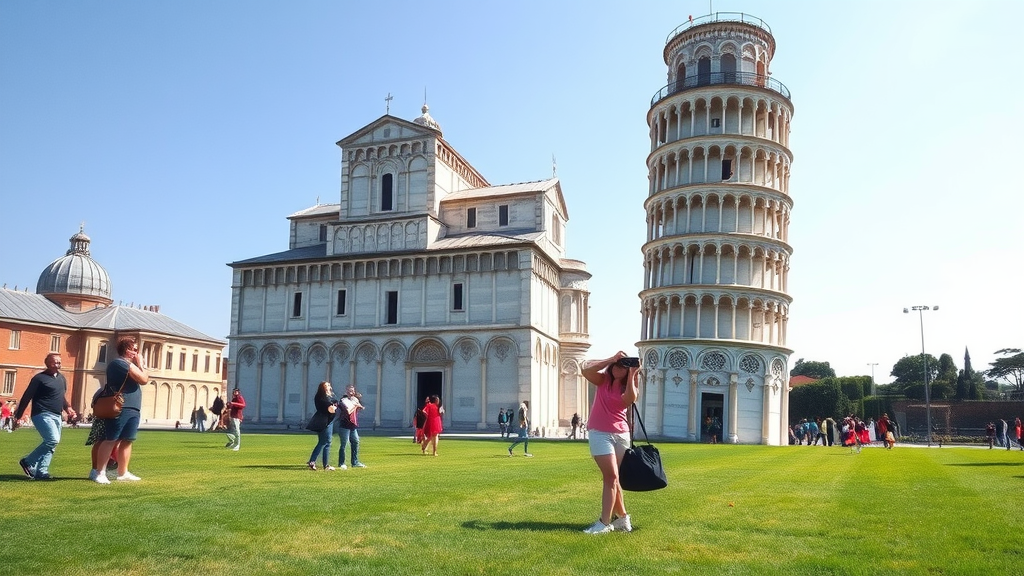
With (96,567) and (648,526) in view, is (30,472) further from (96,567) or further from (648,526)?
(648,526)

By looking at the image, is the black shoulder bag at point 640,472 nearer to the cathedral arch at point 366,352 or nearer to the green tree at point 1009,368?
the cathedral arch at point 366,352

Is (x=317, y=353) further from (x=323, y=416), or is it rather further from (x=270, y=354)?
(x=323, y=416)

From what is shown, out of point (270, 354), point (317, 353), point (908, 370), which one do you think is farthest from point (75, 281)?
point (908, 370)

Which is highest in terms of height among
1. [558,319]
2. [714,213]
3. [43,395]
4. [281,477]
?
[714,213]

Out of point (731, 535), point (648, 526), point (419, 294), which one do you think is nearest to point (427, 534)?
point (648, 526)

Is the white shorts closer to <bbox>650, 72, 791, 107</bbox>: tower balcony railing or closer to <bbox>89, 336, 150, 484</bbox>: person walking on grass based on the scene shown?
<bbox>89, 336, 150, 484</bbox>: person walking on grass

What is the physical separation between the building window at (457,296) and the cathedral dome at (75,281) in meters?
46.9

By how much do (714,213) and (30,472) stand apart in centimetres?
4645

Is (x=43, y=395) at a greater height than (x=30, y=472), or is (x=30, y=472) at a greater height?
(x=43, y=395)

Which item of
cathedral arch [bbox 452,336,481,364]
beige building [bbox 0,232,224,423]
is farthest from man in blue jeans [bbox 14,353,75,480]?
beige building [bbox 0,232,224,423]

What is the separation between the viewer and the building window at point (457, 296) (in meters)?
52.1

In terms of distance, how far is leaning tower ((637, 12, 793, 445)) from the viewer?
50.6 metres

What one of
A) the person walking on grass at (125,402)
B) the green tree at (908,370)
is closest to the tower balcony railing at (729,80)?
the person walking on grass at (125,402)

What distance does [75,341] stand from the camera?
71.6m
